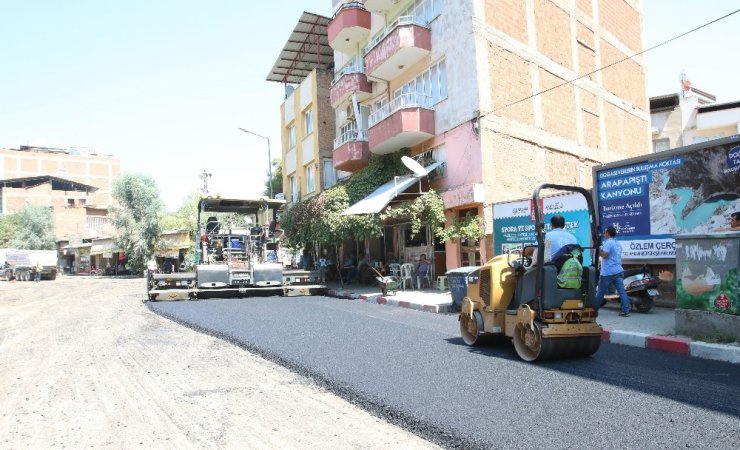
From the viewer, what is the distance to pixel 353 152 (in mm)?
20875

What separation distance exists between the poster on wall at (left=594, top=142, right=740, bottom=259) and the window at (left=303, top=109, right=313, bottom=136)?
19.2 metres

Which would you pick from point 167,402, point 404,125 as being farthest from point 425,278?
point 167,402

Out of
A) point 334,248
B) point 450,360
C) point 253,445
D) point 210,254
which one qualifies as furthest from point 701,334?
point 334,248

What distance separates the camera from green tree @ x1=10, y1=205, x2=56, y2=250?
56.2 meters

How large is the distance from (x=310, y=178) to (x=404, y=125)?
11852 millimetres

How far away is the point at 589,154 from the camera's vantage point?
19312 millimetres

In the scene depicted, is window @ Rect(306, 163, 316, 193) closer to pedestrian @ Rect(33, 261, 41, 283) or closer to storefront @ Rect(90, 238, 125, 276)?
pedestrian @ Rect(33, 261, 41, 283)

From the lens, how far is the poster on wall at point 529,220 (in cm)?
1105

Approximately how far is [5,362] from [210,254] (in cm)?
904

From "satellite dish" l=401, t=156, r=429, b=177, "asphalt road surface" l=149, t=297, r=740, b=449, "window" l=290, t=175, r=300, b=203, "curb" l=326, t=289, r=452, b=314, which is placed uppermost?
"window" l=290, t=175, r=300, b=203

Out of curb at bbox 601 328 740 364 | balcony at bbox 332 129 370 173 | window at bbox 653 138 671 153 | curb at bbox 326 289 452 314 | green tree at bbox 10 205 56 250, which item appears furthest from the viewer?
green tree at bbox 10 205 56 250

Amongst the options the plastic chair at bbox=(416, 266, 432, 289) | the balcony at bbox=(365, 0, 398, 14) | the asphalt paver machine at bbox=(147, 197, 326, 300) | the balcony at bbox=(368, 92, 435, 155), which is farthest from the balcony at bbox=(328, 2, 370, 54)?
the plastic chair at bbox=(416, 266, 432, 289)

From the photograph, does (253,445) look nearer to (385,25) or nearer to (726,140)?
(726,140)

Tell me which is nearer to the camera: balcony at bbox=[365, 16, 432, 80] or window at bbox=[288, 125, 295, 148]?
balcony at bbox=[365, 16, 432, 80]
